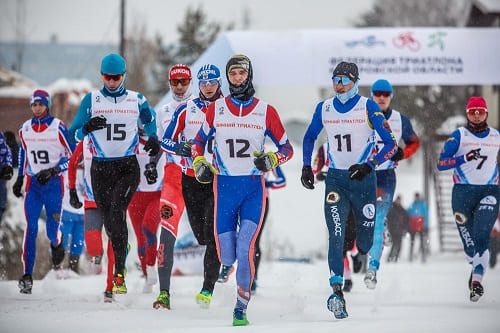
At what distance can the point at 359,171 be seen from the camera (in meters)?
7.51

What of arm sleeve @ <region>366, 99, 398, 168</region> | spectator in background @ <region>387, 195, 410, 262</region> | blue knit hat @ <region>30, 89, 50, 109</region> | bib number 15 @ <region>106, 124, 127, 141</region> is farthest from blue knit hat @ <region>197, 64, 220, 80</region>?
spectator in background @ <region>387, 195, 410, 262</region>

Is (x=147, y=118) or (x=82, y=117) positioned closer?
(x=82, y=117)

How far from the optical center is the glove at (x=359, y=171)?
24.6ft

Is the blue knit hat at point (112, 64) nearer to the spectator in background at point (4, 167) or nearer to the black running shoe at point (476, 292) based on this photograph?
the spectator in background at point (4, 167)

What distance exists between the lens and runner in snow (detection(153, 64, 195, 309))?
26.0 feet

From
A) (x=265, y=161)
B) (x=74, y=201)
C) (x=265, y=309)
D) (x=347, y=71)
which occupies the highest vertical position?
(x=347, y=71)

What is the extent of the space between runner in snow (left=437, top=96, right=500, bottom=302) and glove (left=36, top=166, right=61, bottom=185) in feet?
14.1

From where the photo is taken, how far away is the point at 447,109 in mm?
42562

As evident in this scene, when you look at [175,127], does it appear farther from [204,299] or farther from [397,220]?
[397,220]

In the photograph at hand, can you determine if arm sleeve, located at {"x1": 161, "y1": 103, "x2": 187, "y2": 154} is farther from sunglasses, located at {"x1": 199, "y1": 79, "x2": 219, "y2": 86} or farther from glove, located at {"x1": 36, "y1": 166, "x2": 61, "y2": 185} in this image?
glove, located at {"x1": 36, "y1": 166, "x2": 61, "y2": 185}

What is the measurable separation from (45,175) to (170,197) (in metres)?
1.82

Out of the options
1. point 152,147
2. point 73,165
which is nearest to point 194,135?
point 152,147

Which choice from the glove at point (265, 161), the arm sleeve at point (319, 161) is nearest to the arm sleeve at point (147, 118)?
the glove at point (265, 161)

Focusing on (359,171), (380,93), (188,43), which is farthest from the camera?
(188,43)
